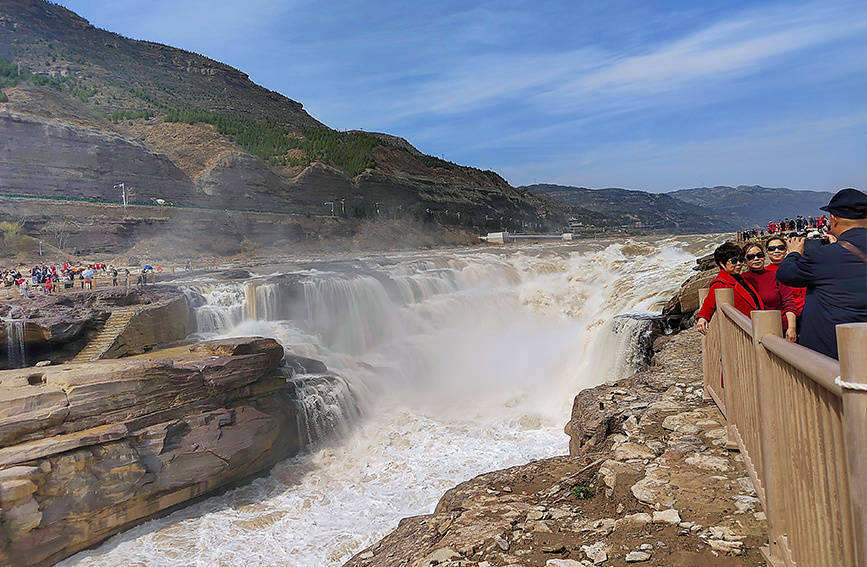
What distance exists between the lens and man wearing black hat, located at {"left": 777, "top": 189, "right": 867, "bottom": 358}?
7.84 ft

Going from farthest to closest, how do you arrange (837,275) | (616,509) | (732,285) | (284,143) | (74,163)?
(284,143) → (74,163) → (732,285) → (616,509) → (837,275)

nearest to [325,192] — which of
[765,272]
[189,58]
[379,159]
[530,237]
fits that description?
[379,159]

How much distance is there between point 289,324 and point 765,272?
1486 cm

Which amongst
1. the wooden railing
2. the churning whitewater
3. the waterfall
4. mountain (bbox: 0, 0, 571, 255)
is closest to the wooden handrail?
the wooden railing

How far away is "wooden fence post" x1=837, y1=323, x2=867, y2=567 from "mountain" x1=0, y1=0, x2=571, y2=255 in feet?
125

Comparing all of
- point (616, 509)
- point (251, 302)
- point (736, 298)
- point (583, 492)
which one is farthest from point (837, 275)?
point (251, 302)

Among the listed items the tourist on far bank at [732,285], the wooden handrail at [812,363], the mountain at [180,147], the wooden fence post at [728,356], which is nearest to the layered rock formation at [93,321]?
the tourist on far bank at [732,285]

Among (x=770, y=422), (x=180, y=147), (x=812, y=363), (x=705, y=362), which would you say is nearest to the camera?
(x=812, y=363)

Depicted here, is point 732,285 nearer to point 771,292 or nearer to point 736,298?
point 736,298

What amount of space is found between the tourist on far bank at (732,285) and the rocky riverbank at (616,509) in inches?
38.8

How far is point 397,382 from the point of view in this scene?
15.9 meters

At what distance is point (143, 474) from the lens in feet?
31.1

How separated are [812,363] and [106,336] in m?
15.0

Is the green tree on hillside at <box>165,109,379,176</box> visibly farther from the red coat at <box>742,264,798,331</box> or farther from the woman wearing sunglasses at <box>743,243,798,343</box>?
the red coat at <box>742,264,798,331</box>
